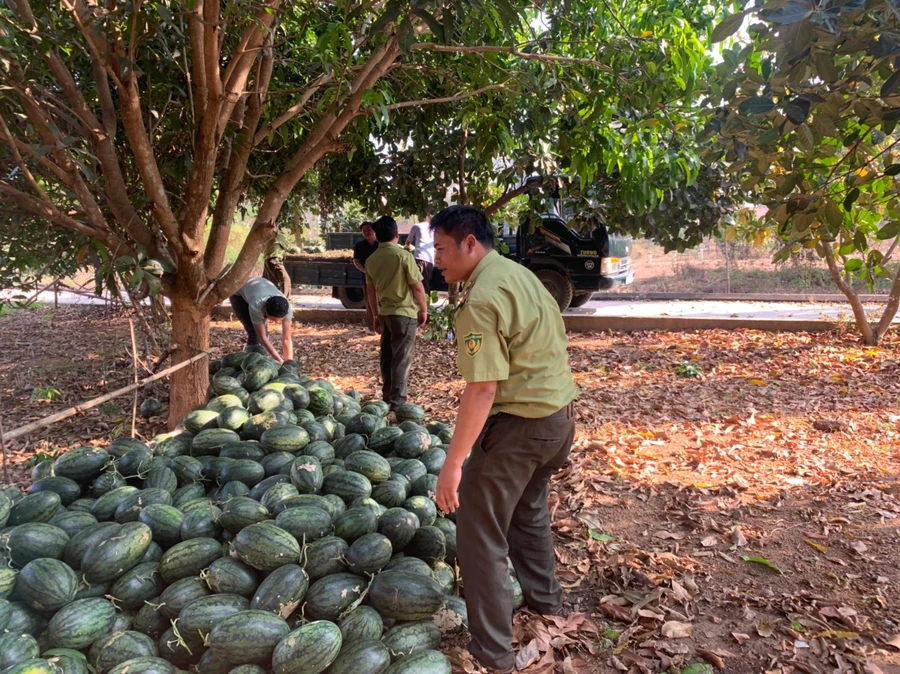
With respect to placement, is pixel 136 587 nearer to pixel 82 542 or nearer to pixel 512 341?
pixel 82 542

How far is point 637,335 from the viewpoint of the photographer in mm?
10672

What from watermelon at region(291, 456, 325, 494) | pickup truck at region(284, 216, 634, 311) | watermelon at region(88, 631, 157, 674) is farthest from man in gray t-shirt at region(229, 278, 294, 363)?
pickup truck at region(284, 216, 634, 311)

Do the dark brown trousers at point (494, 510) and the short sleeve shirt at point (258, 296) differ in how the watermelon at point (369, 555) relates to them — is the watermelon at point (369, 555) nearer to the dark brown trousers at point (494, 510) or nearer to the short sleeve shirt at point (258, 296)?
the dark brown trousers at point (494, 510)

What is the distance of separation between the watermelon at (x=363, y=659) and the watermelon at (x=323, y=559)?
1.50 ft

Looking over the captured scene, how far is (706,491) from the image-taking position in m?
4.70

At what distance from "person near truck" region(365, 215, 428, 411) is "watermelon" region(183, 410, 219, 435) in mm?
2083

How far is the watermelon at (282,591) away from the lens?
2730mm

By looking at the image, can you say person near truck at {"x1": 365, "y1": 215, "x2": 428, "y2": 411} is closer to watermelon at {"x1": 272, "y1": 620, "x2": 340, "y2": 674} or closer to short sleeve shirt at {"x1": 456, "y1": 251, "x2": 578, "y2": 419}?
short sleeve shirt at {"x1": 456, "y1": 251, "x2": 578, "y2": 419}

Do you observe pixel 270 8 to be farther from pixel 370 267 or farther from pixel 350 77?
pixel 370 267

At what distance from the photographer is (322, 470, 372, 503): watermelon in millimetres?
3617

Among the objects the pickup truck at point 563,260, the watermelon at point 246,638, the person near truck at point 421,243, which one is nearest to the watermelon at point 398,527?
the watermelon at point 246,638

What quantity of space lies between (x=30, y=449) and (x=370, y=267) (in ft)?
11.9

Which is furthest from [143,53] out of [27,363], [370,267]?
[27,363]

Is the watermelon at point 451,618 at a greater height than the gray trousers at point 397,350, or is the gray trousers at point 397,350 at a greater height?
the gray trousers at point 397,350
